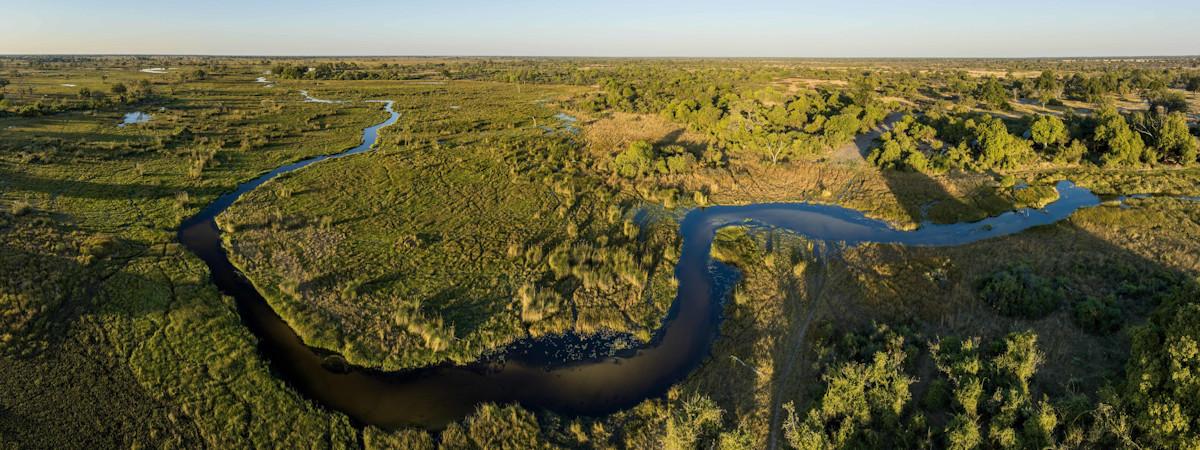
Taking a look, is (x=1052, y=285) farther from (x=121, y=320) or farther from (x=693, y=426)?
(x=121, y=320)

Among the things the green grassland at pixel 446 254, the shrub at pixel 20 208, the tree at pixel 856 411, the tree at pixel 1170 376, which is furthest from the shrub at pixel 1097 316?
the shrub at pixel 20 208

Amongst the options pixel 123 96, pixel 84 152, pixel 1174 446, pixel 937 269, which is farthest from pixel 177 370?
pixel 123 96

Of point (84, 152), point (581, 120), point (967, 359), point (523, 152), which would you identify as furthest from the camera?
point (581, 120)

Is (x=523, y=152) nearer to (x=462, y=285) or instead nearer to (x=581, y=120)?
(x=581, y=120)

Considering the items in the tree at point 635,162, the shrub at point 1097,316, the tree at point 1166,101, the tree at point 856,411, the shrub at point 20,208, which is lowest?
the tree at point 856,411

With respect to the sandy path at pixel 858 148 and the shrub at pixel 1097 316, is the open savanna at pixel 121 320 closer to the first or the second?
the shrub at pixel 1097 316

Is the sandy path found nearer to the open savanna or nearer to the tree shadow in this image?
the tree shadow

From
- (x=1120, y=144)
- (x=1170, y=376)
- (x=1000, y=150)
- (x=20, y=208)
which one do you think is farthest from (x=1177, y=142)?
(x=20, y=208)

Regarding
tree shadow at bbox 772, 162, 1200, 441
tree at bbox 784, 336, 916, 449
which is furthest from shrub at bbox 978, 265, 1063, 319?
tree at bbox 784, 336, 916, 449
